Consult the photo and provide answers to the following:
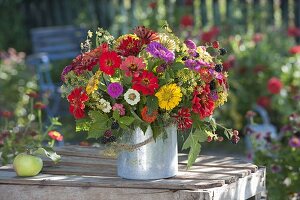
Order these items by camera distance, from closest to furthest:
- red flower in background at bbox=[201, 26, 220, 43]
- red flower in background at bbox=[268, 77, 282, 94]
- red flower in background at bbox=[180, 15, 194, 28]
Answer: red flower in background at bbox=[268, 77, 282, 94], red flower in background at bbox=[201, 26, 220, 43], red flower in background at bbox=[180, 15, 194, 28]

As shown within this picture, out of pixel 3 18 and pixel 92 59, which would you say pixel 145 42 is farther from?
pixel 3 18

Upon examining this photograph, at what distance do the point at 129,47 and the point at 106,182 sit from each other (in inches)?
19.8

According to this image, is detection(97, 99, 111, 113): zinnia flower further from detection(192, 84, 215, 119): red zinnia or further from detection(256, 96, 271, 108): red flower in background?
detection(256, 96, 271, 108): red flower in background

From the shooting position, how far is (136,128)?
10.6 ft

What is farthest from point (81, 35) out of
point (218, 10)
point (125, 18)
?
point (218, 10)

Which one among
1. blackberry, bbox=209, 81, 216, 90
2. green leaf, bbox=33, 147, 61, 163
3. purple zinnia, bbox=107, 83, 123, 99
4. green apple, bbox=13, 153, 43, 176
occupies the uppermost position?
blackberry, bbox=209, 81, 216, 90

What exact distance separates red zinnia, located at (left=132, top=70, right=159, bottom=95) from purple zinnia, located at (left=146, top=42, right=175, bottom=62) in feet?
0.25

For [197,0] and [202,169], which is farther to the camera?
[197,0]

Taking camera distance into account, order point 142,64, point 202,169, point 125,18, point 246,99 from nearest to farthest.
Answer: point 142,64 < point 202,169 < point 246,99 < point 125,18

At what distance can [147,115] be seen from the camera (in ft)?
10.4

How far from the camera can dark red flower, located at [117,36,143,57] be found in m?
3.21

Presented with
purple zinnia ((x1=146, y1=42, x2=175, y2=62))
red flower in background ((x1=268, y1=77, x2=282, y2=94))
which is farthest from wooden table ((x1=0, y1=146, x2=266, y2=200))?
red flower in background ((x1=268, y1=77, x2=282, y2=94))

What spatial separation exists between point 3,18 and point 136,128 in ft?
27.7

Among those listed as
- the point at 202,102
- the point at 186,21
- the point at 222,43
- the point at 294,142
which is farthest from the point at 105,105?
the point at 186,21
